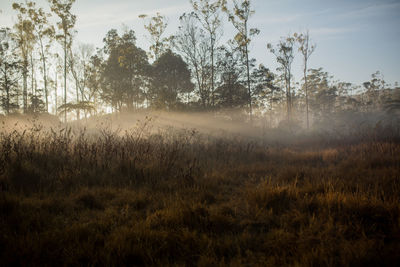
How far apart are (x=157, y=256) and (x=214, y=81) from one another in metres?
19.3

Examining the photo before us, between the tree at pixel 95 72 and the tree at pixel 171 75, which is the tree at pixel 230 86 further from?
the tree at pixel 95 72

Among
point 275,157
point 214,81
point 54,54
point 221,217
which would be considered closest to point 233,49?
point 214,81

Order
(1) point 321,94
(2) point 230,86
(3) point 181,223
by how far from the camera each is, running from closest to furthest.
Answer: (3) point 181,223, (2) point 230,86, (1) point 321,94

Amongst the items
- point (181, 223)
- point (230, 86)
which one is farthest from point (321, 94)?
point (181, 223)

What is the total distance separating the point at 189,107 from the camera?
18.9 metres

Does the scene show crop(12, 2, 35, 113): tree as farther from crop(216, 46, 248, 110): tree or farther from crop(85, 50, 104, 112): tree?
crop(216, 46, 248, 110): tree

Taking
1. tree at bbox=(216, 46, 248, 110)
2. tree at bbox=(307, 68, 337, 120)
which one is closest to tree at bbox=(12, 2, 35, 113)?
tree at bbox=(216, 46, 248, 110)

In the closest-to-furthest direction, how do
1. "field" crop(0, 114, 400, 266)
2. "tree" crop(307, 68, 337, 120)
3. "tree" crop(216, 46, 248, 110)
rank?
1. "field" crop(0, 114, 400, 266)
2. "tree" crop(216, 46, 248, 110)
3. "tree" crop(307, 68, 337, 120)

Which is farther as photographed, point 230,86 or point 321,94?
point 321,94

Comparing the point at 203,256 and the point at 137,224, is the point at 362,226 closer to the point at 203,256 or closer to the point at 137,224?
the point at 203,256

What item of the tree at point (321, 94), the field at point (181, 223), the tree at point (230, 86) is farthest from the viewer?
the tree at point (321, 94)

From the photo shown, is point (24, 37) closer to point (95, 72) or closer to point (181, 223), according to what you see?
point (95, 72)

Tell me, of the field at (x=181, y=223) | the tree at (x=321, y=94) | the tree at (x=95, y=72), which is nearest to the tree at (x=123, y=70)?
the tree at (x=95, y=72)

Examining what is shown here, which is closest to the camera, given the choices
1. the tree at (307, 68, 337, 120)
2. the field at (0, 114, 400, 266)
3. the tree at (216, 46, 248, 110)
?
the field at (0, 114, 400, 266)
